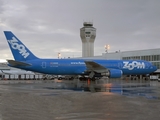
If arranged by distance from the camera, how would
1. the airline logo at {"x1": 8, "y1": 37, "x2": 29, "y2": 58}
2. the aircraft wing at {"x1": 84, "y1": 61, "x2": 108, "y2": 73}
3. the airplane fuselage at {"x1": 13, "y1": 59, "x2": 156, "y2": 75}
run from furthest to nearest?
the airplane fuselage at {"x1": 13, "y1": 59, "x2": 156, "y2": 75}, the aircraft wing at {"x1": 84, "y1": 61, "x2": 108, "y2": 73}, the airline logo at {"x1": 8, "y1": 37, "x2": 29, "y2": 58}

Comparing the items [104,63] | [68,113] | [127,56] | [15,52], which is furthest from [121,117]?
[127,56]

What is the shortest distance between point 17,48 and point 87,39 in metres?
91.7

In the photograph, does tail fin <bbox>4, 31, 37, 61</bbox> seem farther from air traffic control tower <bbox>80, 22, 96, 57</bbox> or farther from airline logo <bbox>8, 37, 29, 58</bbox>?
air traffic control tower <bbox>80, 22, 96, 57</bbox>

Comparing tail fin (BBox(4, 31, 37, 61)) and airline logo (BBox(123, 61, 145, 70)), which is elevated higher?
tail fin (BBox(4, 31, 37, 61))

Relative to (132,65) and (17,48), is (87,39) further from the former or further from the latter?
(17,48)

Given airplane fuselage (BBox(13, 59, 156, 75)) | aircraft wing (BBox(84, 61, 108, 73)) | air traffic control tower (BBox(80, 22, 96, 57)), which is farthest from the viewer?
air traffic control tower (BBox(80, 22, 96, 57))

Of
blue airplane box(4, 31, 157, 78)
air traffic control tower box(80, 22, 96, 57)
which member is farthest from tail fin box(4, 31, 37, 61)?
air traffic control tower box(80, 22, 96, 57)

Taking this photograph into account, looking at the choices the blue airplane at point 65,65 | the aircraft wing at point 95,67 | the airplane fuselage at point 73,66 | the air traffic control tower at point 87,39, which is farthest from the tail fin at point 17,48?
the air traffic control tower at point 87,39

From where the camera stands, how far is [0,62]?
4382 inches

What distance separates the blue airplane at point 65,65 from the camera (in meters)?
32.4

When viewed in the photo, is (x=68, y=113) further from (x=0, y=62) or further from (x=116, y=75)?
(x=0, y=62)

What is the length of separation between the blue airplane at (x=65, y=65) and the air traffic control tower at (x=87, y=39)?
8116 centimetres

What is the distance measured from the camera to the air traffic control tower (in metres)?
120

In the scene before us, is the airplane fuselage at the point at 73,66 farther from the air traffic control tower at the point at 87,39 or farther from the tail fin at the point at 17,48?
the air traffic control tower at the point at 87,39
